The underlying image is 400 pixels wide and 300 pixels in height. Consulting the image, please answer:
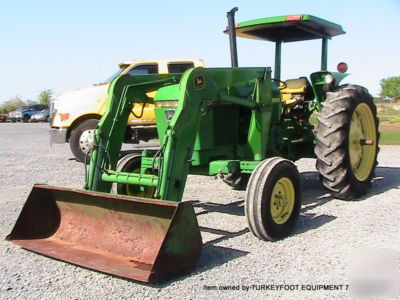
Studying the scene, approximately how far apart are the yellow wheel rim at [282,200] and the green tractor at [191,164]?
0.04ft

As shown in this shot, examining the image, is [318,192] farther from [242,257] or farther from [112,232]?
[112,232]

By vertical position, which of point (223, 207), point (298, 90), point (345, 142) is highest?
point (298, 90)

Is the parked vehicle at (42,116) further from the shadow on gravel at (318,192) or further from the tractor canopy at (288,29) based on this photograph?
the tractor canopy at (288,29)

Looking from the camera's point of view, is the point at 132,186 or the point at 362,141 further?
the point at 362,141

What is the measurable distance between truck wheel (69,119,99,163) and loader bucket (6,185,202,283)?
6.29m

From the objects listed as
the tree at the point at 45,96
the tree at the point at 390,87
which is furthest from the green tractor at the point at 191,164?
the tree at the point at 390,87

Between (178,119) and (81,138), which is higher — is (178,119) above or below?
above

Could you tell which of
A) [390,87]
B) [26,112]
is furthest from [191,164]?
[390,87]

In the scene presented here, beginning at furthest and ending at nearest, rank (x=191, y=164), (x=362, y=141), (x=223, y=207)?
(x=362, y=141), (x=223, y=207), (x=191, y=164)

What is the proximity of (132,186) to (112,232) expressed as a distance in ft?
4.89

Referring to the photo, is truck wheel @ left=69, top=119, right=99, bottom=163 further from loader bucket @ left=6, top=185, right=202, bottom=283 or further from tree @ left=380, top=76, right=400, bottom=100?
tree @ left=380, top=76, right=400, bottom=100

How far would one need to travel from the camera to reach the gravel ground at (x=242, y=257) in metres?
3.59

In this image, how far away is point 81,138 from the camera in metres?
11.1

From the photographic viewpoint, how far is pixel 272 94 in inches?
248
